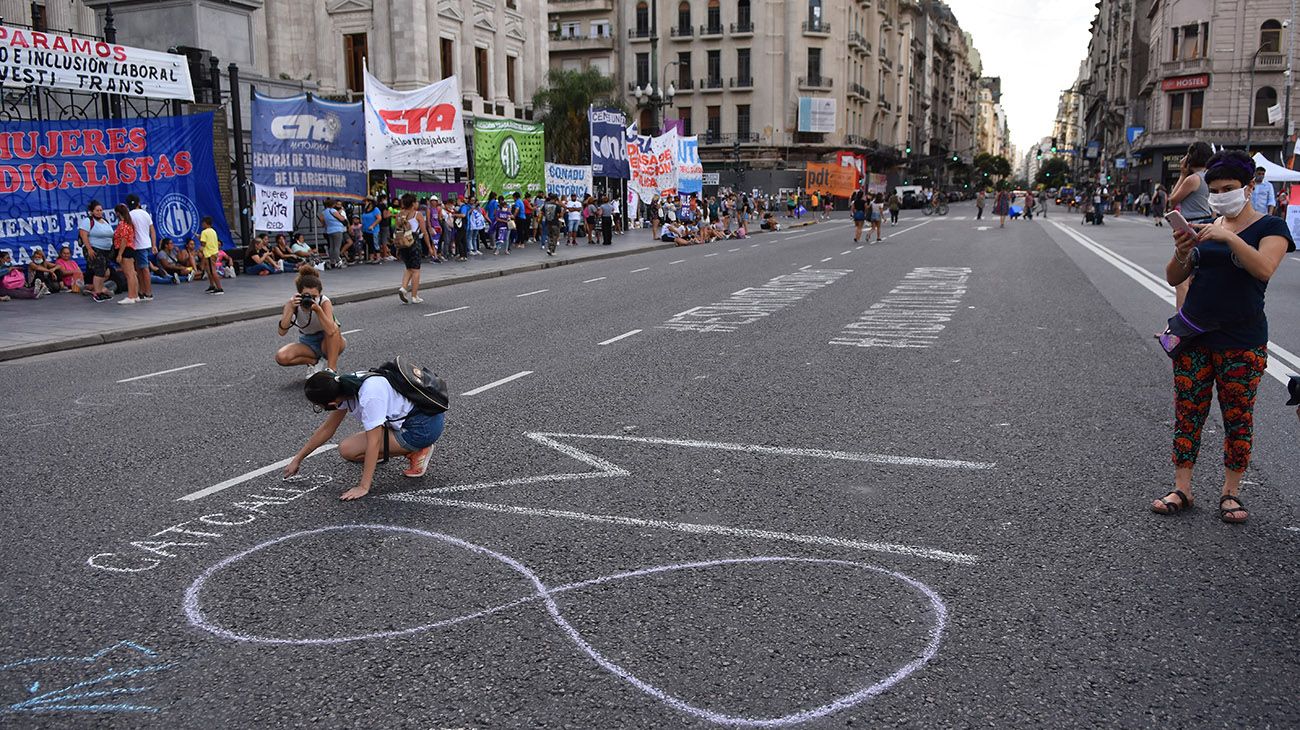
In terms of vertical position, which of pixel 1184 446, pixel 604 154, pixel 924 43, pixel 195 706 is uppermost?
pixel 924 43

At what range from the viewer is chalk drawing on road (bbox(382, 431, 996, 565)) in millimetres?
4762

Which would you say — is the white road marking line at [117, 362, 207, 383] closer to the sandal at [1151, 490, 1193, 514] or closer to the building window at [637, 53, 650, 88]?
the sandal at [1151, 490, 1193, 514]

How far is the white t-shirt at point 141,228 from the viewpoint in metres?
15.6

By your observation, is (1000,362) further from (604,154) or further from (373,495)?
(604,154)

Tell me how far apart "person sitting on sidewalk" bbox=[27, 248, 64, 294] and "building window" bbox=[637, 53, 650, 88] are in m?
67.2

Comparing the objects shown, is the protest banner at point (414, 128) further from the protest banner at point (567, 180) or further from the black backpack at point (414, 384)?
the black backpack at point (414, 384)

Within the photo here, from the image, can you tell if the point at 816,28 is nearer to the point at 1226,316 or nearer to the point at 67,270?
the point at 67,270

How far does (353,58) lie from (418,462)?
39.2 meters

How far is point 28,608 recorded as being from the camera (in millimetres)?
4145

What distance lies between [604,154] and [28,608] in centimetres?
3190

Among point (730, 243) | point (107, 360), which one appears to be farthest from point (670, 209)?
point (107, 360)

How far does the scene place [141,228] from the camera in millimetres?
15727

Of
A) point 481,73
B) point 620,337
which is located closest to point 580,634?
point 620,337

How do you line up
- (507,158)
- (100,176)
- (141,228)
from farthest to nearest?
1. (507,158)
2. (100,176)
3. (141,228)
